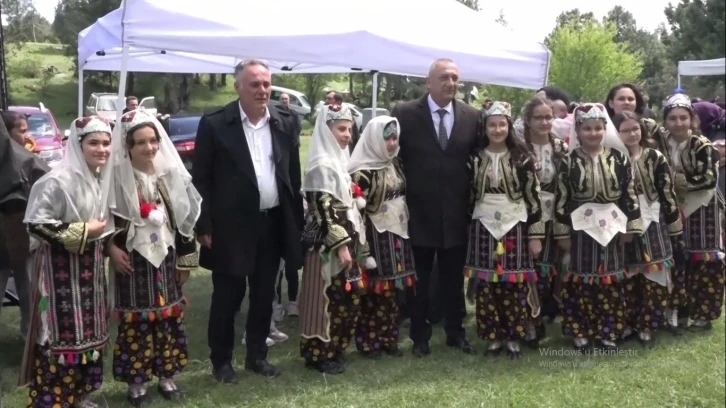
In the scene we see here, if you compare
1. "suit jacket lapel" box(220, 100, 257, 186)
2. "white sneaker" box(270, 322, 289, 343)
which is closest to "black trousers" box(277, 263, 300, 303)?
"white sneaker" box(270, 322, 289, 343)

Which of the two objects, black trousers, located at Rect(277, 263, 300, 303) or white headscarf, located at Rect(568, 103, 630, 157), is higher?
white headscarf, located at Rect(568, 103, 630, 157)

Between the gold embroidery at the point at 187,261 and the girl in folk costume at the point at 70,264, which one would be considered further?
the gold embroidery at the point at 187,261

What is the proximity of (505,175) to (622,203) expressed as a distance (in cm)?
80

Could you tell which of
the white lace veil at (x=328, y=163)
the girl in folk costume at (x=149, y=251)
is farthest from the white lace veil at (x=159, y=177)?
the white lace veil at (x=328, y=163)

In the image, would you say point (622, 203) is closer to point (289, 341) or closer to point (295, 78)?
point (289, 341)

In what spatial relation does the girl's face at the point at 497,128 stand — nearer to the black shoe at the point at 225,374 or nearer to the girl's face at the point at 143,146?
the girl's face at the point at 143,146

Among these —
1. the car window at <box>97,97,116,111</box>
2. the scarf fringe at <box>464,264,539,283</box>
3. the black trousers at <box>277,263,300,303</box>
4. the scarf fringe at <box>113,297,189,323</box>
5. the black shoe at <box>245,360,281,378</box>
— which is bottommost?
the black shoe at <box>245,360,281,378</box>

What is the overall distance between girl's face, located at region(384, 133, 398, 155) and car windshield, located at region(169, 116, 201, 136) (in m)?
9.96

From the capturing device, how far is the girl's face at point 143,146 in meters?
3.22

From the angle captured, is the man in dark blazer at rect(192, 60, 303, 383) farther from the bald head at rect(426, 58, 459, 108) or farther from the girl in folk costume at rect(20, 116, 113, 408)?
the bald head at rect(426, 58, 459, 108)

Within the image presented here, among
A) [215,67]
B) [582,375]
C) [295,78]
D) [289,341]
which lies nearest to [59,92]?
[295,78]

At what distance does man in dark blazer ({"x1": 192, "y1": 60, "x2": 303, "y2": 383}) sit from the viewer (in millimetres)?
3484

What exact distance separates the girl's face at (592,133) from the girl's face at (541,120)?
0.62 feet

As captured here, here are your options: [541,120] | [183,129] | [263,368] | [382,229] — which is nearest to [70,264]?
[263,368]
